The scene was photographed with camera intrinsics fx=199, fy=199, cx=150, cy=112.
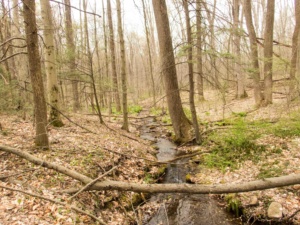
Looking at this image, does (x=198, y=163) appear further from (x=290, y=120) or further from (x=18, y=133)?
(x=18, y=133)

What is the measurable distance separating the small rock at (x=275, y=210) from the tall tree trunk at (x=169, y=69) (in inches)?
169

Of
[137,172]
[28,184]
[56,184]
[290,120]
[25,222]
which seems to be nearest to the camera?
[25,222]

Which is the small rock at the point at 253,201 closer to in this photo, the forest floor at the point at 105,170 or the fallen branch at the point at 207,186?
the forest floor at the point at 105,170

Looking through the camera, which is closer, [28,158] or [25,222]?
[25,222]

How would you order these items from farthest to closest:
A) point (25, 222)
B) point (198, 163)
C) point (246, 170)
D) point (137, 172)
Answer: point (198, 163), point (137, 172), point (246, 170), point (25, 222)

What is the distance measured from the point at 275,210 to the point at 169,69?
548cm

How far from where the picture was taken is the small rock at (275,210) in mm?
3914

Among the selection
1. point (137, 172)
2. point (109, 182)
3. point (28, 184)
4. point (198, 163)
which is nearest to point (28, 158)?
point (28, 184)

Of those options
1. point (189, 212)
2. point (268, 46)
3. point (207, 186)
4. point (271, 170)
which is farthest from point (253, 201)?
point (268, 46)

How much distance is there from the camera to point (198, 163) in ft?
22.8

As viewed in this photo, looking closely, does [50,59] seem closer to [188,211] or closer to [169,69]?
[169,69]

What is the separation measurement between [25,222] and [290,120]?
7.36 metres

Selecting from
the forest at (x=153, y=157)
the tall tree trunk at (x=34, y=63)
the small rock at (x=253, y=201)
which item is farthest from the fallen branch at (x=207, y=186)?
the tall tree trunk at (x=34, y=63)

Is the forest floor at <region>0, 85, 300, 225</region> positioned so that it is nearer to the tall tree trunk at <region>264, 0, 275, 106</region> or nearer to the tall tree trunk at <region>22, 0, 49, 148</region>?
the tall tree trunk at <region>22, 0, 49, 148</region>
